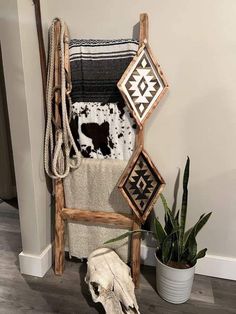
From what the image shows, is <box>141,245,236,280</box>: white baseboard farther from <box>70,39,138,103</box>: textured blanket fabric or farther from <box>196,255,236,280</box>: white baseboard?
<box>70,39,138,103</box>: textured blanket fabric

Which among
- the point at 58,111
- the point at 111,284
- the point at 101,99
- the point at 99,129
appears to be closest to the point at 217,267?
the point at 111,284

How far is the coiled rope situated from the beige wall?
0.13 m

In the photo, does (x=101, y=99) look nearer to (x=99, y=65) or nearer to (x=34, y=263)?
(x=99, y=65)

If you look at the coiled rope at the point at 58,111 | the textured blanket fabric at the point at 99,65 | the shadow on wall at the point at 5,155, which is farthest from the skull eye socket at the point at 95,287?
the shadow on wall at the point at 5,155

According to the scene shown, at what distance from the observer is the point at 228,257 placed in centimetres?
174

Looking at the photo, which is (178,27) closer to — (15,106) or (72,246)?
(15,106)

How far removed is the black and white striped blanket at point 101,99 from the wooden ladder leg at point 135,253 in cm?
43

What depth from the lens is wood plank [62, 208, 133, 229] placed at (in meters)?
1.66

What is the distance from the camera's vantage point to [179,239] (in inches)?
59.7

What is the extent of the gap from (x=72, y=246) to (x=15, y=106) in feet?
3.16

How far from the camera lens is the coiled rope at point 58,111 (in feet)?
5.11

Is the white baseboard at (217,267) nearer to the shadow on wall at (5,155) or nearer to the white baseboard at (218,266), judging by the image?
the white baseboard at (218,266)

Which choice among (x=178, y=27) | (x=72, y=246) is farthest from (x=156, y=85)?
(x=72, y=246)

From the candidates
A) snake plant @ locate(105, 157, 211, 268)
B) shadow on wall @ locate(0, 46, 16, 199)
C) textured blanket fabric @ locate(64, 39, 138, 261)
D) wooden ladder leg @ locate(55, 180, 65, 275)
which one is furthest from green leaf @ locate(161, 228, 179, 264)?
shadow on wall @ locate(0, 46, 16, 199)
